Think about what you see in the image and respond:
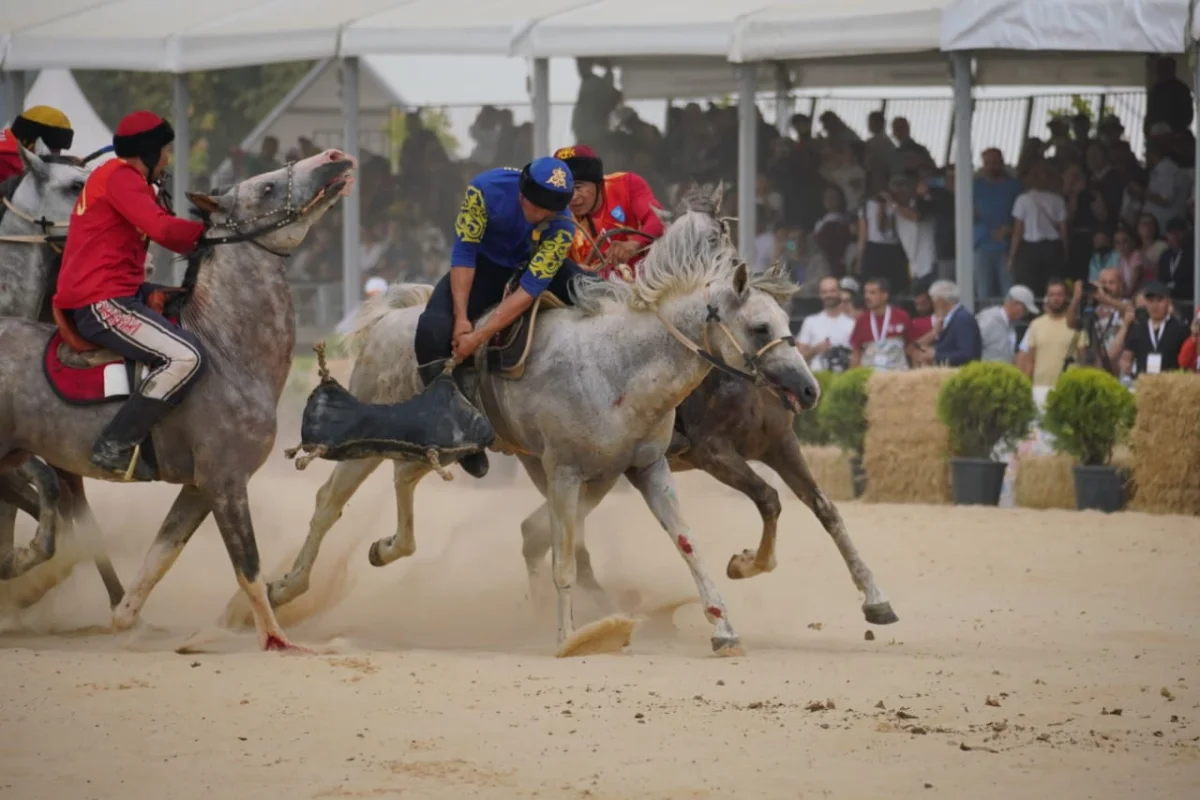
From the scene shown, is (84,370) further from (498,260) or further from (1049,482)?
(1049,482)

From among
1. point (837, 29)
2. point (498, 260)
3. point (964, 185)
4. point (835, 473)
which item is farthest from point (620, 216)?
point (837, 29)

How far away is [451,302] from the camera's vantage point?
9.28 m

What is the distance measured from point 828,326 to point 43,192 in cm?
847

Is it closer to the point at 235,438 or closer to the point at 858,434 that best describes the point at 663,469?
the point at 235,438

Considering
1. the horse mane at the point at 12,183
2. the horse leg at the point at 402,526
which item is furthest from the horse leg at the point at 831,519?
the horse mane at the point at 12,183

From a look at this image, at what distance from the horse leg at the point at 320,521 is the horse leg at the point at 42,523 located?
1062 millimetres

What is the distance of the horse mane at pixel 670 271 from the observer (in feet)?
29.1

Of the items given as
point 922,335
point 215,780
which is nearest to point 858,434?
point 922,335

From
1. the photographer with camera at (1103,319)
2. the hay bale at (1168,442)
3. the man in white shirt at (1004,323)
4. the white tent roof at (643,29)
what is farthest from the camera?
the white tent roof at (643,29)

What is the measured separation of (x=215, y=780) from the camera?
6.27 metres

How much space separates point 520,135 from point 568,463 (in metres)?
13.1

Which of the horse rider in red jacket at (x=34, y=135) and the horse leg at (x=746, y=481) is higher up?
the horse rider in red jacket at (x=34, y=135)

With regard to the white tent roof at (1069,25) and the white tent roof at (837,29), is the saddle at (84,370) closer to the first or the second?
the white tent roof at (1069,25)

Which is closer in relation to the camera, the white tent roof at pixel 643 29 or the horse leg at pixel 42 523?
the horse leg at pixel 42 523
